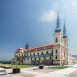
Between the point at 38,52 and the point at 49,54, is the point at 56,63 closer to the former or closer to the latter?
the point at 49,54

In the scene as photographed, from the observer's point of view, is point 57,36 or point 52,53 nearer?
point 57,36

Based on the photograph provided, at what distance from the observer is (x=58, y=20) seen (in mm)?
61188

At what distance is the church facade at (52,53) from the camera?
5300cm

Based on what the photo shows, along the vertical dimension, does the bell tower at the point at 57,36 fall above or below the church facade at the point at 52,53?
above

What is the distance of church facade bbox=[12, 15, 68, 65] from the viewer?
5300 centimetres

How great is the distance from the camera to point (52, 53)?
5788 cm

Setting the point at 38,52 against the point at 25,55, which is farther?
the point at 25,55

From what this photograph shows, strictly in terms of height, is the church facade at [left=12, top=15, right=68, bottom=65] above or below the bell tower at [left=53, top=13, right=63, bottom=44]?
below

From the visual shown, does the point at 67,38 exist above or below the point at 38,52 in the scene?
above

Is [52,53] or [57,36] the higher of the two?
[57,36]

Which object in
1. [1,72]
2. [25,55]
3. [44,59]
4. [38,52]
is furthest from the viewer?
[25,55]

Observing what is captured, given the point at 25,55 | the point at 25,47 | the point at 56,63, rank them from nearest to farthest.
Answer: the point at 56,63 → the point at 25,55 → the point at 25,47

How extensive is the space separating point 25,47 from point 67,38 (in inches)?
1421

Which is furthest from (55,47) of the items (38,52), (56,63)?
(38,52)
